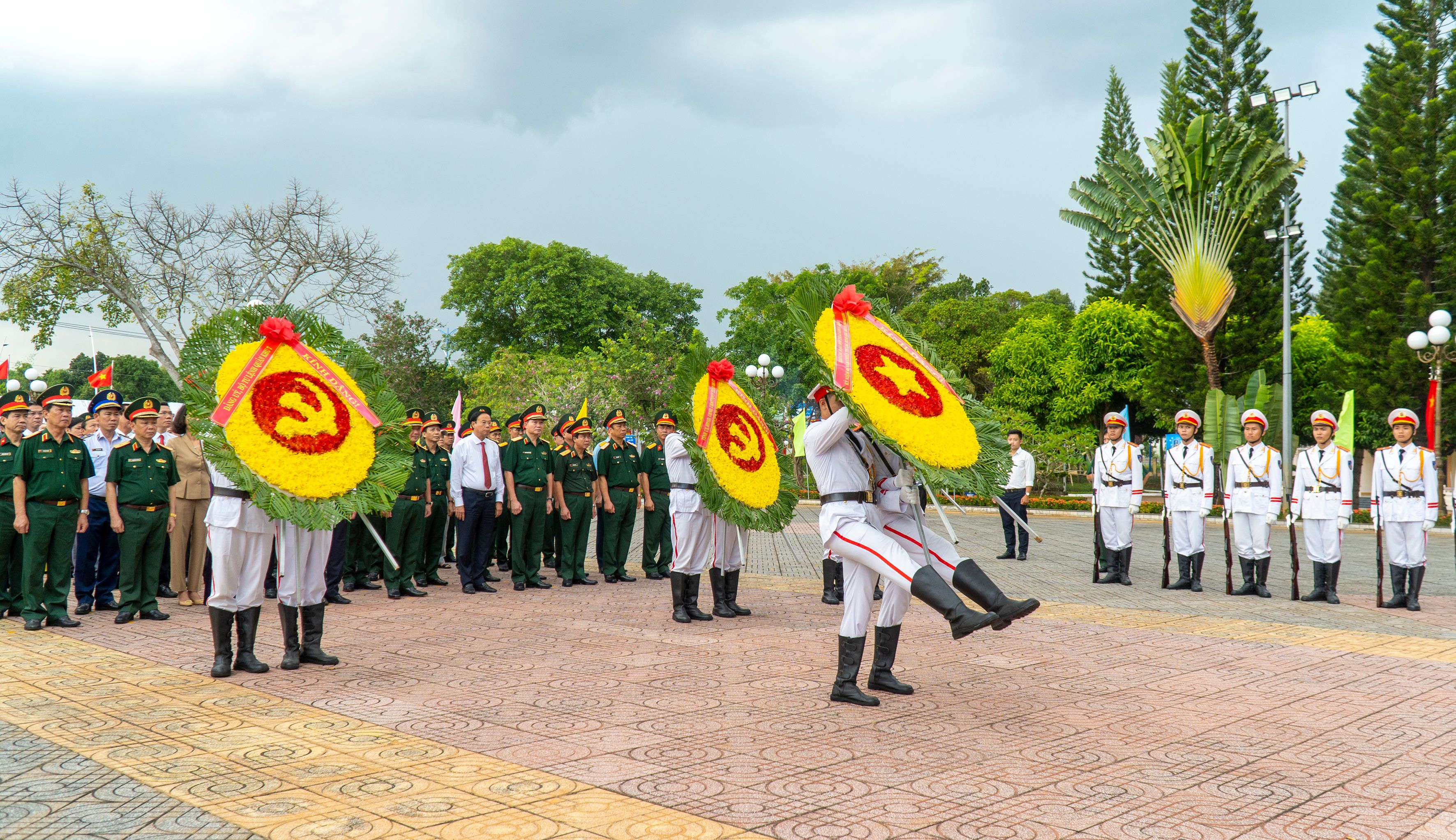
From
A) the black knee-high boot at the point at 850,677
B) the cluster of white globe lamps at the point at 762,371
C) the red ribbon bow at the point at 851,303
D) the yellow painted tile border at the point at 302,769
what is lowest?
the yellow painted tile border at the point at 302,769

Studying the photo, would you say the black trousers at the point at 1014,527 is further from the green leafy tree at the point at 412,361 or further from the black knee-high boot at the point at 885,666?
the green leafy tree at the point at 412,361

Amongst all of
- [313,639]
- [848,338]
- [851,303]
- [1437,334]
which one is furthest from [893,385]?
[1437,334]

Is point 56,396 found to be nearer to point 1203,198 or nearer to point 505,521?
point 505,521

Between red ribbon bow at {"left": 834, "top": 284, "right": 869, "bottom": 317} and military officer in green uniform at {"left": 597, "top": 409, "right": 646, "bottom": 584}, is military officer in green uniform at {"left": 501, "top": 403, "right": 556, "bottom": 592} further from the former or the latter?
red ribbon bow at {"left": 834, "top": 284, "right": 869, "bottom": 317}

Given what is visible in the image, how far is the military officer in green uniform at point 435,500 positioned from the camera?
11.2 metres

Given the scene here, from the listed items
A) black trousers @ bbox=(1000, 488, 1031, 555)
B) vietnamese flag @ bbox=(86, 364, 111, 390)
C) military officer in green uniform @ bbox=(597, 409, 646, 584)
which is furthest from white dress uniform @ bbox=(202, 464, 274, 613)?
black trousers @ bbox=(1000, 488, 1031, 555)

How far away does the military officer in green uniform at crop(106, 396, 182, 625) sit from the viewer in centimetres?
843

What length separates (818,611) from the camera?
365 inches

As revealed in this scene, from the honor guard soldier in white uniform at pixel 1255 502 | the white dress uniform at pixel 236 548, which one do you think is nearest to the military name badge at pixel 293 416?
the white dress uniform at pixel 236 548

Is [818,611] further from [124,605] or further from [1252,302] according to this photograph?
[1252,302]

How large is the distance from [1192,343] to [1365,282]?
192 inches

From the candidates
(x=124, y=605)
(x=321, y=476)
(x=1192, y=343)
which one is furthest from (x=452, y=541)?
(x=1192, y=343)

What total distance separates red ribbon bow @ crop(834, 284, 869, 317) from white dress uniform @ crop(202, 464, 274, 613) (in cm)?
362

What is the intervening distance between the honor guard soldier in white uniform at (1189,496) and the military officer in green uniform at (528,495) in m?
6.95
